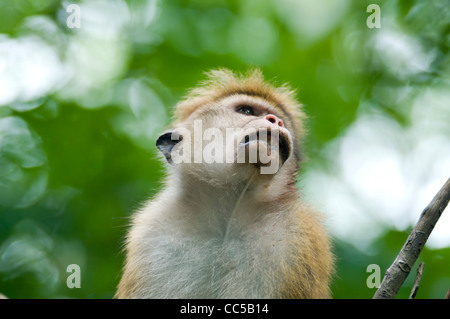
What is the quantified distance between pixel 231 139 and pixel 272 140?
58cm

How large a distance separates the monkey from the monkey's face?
0.01 metres

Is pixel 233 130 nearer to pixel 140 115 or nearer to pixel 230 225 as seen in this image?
pixel 230 225

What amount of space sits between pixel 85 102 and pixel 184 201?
12.5 ft

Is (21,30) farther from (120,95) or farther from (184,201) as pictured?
(184,201)

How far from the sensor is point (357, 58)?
9414mm

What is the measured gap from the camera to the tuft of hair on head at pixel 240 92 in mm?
7109

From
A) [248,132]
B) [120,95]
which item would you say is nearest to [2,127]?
[120,95]

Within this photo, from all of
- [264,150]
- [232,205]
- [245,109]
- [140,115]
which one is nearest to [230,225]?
[232,205]

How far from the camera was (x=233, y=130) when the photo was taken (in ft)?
19.7

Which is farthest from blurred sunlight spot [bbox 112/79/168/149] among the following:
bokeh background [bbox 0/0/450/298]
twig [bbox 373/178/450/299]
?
twig [bbox 373/178/450/299]

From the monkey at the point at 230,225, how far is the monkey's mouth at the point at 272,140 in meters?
0.01

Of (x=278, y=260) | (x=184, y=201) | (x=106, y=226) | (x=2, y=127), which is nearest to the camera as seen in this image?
(x=278, y=260)

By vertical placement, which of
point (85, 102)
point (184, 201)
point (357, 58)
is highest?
point (357, 58)
